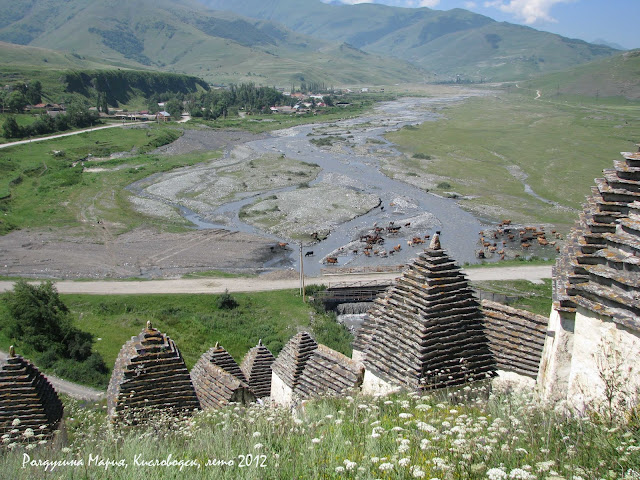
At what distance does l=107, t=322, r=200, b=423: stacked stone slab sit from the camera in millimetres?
12773

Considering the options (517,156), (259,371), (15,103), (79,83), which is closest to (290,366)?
(259,371)

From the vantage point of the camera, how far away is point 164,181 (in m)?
81.1

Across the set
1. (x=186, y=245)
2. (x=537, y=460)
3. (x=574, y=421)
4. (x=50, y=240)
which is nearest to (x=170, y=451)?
(x=537, y=460)

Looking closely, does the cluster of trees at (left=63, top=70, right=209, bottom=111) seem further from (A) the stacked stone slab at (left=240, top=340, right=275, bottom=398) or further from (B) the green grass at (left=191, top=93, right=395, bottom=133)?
(A) the stacked stone slab at (left=240, top=340, right=275, bottom=398)

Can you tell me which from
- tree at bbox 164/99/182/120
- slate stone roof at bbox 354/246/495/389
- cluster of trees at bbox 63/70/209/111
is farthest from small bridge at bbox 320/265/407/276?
cluster of trees at bbox 63/70/209/111

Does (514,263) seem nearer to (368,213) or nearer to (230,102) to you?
(368,213)

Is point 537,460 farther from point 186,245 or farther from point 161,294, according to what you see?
point 186,245

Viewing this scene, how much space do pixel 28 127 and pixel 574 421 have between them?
11482cm

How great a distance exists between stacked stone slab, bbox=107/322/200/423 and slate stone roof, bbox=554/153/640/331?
9.16m

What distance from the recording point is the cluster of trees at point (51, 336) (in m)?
29.1

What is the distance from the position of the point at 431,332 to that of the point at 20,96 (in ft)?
435

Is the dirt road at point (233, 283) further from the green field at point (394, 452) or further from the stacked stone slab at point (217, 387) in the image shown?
the green field at point (394, 452)

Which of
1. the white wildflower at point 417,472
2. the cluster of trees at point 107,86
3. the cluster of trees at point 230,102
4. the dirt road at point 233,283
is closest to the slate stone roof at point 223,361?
the white wildflower at point 417,472

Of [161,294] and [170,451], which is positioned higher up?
[170,451]
